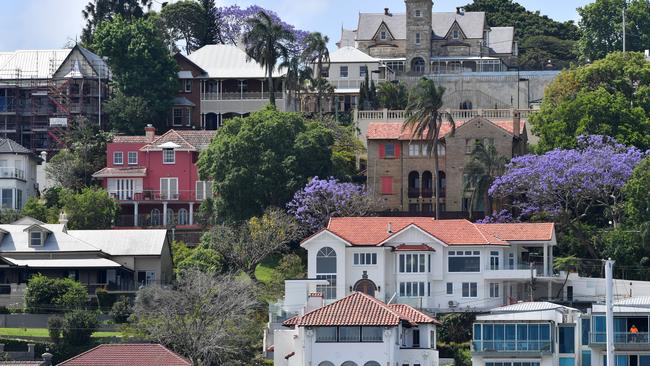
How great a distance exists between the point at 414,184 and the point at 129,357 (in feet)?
124

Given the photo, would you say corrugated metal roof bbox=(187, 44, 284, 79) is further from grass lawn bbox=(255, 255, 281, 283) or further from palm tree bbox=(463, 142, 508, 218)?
grass lawn bbox=(255, 255, 281, 283)

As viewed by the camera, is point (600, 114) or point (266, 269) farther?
point (600, 114)

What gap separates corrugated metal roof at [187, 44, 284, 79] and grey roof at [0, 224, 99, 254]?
32186 millimetres

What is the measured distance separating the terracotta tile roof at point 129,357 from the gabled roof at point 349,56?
58773 millimetres

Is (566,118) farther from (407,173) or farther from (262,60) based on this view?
(262,60)

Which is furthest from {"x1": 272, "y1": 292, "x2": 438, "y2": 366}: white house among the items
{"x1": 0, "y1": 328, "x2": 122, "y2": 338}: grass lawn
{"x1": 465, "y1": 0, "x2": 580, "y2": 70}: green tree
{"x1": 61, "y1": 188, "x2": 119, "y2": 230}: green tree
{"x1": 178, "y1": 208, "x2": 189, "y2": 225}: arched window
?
{"x1": 465, "y1": 0, "x2": 580, "y2": 70}: green tree

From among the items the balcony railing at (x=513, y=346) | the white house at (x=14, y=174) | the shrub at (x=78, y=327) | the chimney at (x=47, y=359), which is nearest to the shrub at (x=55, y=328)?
the shrub at (x=78, y=327)

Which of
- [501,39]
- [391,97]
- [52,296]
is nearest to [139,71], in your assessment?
[391,97]

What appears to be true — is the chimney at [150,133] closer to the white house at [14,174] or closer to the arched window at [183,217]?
the arched window at [183,217]

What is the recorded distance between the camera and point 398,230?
110m

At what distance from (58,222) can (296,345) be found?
103 feet

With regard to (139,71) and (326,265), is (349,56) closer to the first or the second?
(139,71)

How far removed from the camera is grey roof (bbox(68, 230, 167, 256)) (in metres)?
117

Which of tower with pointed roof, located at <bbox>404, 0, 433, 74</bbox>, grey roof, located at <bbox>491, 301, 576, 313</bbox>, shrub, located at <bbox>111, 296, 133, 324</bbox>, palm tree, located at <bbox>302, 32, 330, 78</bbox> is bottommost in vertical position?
shrub, located at <bbox>111, 296, 133, 324</bbox>
